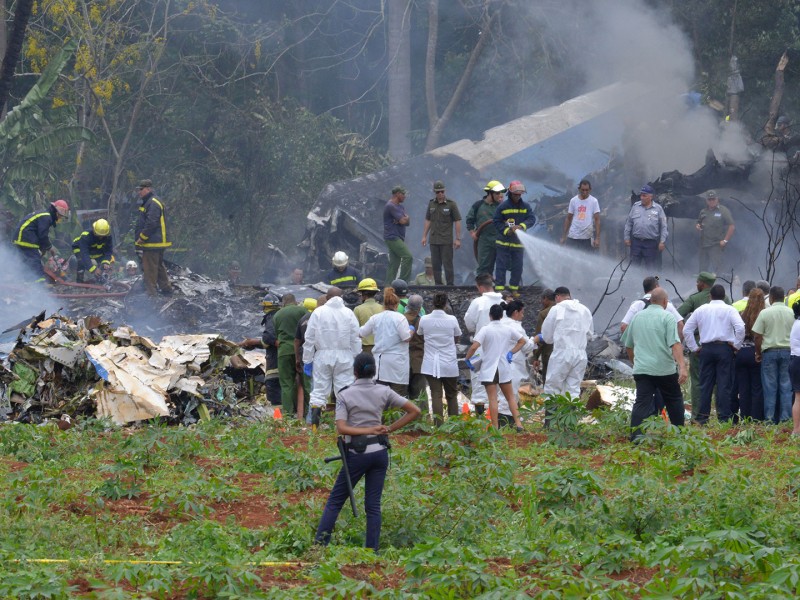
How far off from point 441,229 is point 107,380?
5908 mm

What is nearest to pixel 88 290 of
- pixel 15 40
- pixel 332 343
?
pixel 15 40

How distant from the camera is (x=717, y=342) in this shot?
12.6m

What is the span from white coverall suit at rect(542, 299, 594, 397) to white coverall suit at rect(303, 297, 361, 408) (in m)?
2.11

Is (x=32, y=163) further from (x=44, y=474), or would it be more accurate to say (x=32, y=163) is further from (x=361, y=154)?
(x=44, y=474)

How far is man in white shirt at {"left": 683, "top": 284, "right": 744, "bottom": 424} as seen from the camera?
12.5 metres

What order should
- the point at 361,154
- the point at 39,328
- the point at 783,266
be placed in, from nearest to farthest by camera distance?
the point at 39,328
the point at 783,266
the point at 361,154

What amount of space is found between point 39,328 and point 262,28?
17.2m

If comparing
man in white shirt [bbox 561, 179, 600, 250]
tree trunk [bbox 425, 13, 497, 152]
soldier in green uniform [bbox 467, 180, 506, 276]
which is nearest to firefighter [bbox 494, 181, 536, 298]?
soldier in green uniform [bbox 467, 180, 506, 276]

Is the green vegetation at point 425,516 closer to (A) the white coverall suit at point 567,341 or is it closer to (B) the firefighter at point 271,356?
(A) the white coverall suit at point 567,341

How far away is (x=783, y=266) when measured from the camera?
2300cm

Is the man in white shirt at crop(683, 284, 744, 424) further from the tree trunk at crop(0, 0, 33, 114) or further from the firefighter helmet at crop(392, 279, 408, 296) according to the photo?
the tree trunk at crop(0, 0, 33, 114)

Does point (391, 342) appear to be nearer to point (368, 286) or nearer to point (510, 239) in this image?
point (368, 286)

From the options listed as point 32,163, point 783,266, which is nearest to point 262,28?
point 32,163

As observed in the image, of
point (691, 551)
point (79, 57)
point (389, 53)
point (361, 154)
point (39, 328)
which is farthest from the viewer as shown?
point (389, 53)
